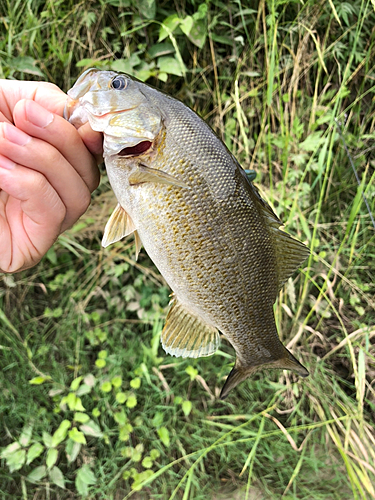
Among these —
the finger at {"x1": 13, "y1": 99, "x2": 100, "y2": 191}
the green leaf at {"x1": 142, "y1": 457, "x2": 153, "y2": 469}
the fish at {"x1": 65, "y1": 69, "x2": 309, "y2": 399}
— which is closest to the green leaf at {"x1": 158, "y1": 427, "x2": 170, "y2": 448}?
the green leaf at {"x1": 142, "y1": 457, "x2": 153, "y2": 469}

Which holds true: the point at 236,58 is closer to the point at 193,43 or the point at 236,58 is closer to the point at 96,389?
the point at 193,43

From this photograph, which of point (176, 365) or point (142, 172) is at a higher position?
point (142, 172)

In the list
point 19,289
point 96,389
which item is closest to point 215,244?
point 96,389

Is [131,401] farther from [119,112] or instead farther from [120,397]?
[119,112]

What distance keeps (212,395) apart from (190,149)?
1585 millimetres

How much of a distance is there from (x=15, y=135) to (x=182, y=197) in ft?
1.63

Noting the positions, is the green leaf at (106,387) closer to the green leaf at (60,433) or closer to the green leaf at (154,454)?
the green leaf at (60,433)

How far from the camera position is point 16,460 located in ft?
5.99

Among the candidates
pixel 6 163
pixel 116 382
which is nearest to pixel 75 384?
pixel 116 382

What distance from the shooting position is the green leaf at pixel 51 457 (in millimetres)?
1803

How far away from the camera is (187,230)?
1026 millimetres

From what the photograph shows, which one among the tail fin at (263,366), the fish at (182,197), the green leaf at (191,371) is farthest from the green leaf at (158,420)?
the fish at (182,197)

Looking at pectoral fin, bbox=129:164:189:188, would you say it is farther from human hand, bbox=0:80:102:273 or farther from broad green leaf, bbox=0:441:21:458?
broad green leaf, bbox=0:441:21:458

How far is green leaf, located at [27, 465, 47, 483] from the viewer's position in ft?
6.07
